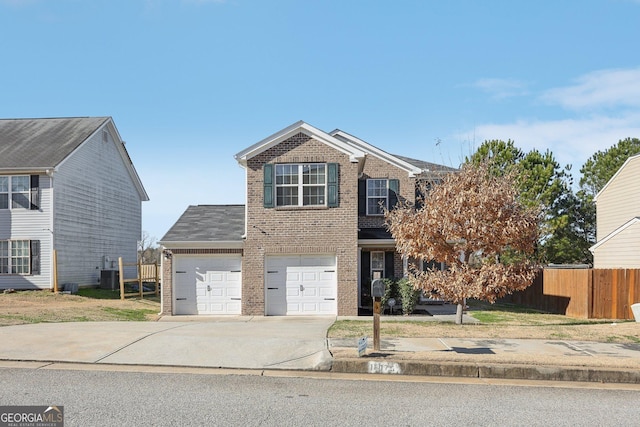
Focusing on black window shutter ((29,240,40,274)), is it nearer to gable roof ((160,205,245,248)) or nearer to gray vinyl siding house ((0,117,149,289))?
gray vinyl siding house ((0,117,149,289))

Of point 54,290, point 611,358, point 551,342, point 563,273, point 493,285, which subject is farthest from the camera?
point 54,290

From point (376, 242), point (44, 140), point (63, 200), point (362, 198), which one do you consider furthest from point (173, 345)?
point (44, 140)

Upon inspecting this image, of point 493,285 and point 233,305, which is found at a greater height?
point 493,285

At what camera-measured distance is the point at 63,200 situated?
26672mm

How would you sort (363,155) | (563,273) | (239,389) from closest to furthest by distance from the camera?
(239,389) < (363,155) < (563,273)

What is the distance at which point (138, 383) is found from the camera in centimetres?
872

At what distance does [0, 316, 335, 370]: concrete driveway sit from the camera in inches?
407

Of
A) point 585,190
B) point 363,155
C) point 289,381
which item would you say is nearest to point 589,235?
point 585,190

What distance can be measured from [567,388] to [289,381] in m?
4.42

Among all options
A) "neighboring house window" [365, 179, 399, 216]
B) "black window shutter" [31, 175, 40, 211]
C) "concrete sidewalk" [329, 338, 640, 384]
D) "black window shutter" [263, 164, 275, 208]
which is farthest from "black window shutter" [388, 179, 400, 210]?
"black window shutter" [31, 175, 40, 211]

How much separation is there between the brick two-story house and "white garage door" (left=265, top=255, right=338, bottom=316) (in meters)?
0.04

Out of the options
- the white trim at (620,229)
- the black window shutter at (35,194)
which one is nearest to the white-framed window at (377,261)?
the white trim at (620,229)

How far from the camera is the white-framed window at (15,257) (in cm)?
2573

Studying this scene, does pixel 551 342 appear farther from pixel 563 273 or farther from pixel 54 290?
pixel 54 290
